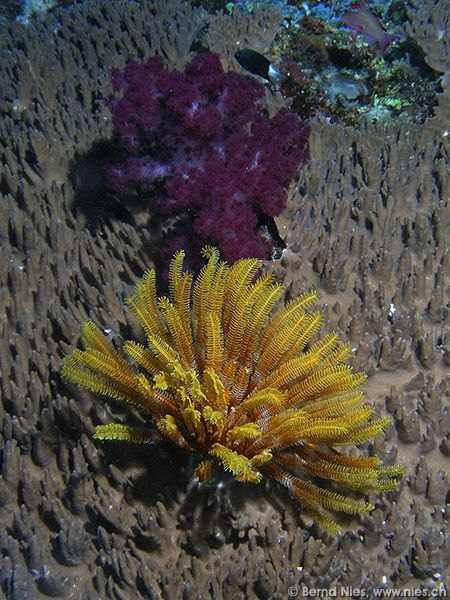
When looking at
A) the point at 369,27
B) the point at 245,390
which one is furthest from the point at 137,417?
the point at 369,27

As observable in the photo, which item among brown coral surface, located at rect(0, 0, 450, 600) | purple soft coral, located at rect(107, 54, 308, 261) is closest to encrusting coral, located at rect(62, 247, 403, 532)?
brown coral surface, located at rect(0, 0, 450, 600)

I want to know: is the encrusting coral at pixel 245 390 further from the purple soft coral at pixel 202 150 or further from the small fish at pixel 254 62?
the small fish at pixel 254 62

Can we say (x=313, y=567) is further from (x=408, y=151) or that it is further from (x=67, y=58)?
(x=67, y=58)

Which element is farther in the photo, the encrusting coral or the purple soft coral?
the purple soft coral

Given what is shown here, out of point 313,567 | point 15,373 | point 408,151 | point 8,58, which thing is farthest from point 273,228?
point 8,58

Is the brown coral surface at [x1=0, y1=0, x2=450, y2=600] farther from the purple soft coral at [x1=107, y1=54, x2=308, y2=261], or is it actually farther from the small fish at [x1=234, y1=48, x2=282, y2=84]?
the small fish at [x1=234, y1=48, x2=282, y2=84]

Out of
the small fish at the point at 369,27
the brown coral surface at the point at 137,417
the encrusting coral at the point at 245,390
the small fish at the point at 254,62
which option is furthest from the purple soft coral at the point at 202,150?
the small fish at the point at 369,27
